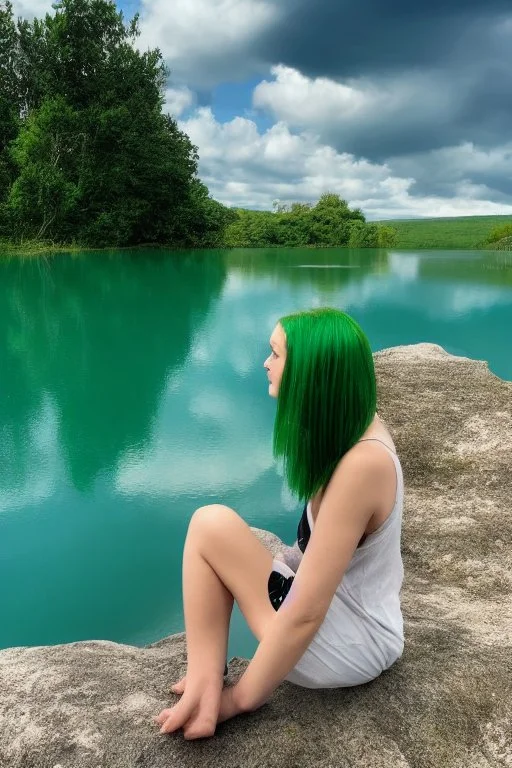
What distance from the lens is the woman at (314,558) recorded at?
1.27 meters

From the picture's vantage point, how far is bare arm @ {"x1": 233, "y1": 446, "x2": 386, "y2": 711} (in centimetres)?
125

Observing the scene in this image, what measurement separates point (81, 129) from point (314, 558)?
87.8 ft

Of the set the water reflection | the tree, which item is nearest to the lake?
the water reflection

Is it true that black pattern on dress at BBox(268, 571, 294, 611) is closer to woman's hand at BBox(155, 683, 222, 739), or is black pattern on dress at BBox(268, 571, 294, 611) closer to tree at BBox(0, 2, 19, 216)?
woman's hand at BBox(155, 683, 222, 739)

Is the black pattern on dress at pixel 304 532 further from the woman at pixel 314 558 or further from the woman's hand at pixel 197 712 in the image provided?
the woman's hand at pixel 197 712

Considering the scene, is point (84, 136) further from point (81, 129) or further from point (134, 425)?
point (134, 425)

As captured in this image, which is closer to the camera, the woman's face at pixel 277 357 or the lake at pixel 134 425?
the woman's face at pixel 277 357

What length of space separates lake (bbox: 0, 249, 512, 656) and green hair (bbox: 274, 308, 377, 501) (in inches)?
68.9

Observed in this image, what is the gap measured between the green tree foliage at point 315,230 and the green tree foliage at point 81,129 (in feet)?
56.6

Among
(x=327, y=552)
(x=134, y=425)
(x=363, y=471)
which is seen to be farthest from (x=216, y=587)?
(x=134, y=425)

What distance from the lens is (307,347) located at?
1.31m

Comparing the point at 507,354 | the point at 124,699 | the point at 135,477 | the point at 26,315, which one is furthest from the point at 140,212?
the point at 124,699

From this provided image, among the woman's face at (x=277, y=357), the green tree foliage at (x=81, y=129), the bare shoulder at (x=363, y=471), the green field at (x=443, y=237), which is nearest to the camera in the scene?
the bare shoulder at (x=363, y=471)

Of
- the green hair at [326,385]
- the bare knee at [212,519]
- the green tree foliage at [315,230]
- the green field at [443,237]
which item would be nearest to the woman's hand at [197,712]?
the bare knee at [212,519]
